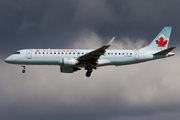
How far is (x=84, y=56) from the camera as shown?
62.0m

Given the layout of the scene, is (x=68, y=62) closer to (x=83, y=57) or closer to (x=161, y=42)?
(x=83, y=57)

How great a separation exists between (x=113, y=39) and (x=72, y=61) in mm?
8712

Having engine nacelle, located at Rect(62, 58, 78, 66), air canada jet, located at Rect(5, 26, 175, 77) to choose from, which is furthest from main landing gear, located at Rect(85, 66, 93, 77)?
engine nacelle, located at Rect(62, 58, 78, 66)

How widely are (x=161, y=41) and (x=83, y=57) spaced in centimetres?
1628

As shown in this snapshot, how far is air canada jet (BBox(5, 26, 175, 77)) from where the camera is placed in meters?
62.5

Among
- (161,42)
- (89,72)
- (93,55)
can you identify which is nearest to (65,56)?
(93,55)

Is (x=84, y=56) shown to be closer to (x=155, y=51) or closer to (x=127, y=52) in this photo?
(x=127, y=52)

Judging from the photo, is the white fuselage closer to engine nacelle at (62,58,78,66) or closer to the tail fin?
engine nacelle at (62,58,78,66)

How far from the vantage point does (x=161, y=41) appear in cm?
6912

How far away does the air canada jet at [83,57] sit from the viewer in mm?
62469

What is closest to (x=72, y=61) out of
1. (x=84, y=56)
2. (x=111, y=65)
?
(x=84, y=56)

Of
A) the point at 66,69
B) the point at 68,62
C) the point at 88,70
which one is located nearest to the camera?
the point at 68,62

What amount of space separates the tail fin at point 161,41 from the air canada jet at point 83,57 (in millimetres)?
636

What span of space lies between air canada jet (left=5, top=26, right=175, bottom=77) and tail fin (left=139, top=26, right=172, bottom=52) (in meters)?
0.64
